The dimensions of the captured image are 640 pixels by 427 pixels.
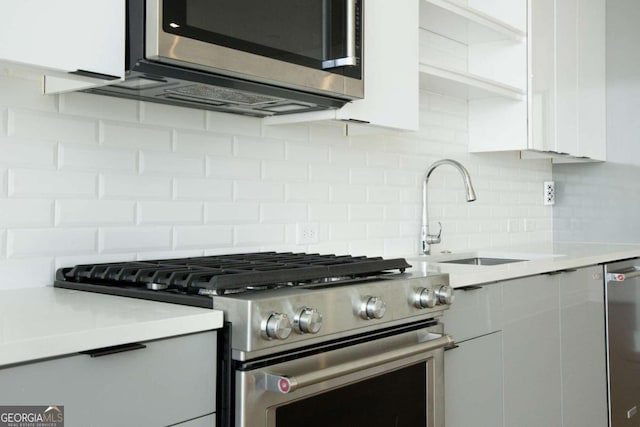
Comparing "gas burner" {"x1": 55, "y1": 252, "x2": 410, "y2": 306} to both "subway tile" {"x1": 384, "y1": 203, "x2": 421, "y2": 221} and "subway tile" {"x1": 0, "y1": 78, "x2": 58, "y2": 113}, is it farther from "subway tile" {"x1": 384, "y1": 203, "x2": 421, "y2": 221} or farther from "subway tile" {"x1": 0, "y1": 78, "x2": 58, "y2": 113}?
"subway tile" {"x1": 384, "y1": 203, "x2": 421, "y2": 221}

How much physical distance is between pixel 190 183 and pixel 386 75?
2.49 feet

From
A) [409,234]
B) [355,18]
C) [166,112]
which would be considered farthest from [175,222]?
[409,234]

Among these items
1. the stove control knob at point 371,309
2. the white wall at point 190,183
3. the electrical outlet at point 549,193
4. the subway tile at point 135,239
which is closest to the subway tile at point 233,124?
the white wall at point 190,183

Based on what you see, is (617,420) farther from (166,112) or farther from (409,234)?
(166,112)

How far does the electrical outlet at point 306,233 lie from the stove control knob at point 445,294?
0.74 metres

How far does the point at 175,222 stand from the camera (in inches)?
82.9

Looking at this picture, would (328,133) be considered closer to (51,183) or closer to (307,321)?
(51,183)

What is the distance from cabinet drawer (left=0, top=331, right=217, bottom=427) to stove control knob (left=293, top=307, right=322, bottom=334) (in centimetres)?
18

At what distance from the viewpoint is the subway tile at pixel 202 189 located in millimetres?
2115

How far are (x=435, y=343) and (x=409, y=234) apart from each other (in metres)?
1.27

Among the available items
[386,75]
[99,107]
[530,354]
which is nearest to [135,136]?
[99,107]

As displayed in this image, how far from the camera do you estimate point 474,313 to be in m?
2.27

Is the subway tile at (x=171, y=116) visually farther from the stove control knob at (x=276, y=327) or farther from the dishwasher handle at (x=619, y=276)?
the dishwasher handle at (x=619, y=276)

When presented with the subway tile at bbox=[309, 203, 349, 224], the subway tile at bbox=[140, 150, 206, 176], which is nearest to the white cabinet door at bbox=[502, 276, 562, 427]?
the subway tile at bbox=[309, 203, 349, 224]
